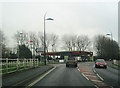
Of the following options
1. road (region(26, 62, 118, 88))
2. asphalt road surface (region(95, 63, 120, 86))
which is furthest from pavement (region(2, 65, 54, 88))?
asphalt road surface (region(95, 63, 120, 86))

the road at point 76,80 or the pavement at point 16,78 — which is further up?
the pavement at point 16,78

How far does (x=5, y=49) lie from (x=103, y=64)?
1253 inches

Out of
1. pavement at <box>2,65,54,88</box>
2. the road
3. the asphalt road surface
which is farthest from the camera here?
the asphalt road surface

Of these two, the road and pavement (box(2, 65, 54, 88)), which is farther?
the road

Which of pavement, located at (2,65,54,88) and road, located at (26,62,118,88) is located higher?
pavement, located at (2,65,54,88)

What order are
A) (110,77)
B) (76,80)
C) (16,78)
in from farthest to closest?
(110,77) → (76,80) → (16,78)

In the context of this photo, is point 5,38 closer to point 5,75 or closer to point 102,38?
point 5,75

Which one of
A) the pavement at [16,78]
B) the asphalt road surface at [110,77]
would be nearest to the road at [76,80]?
the asphalt road surface at [110,77]

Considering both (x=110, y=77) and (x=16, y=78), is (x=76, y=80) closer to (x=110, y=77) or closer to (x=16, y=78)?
(x=110, y=77)

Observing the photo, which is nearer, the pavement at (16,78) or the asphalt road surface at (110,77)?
the pavement at (16,78)

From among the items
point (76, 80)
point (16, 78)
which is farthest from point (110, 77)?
point (16, 78)

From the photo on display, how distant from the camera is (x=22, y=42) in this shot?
62156 millimetres

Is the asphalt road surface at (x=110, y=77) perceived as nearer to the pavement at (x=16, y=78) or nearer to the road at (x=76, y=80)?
the road at (x=76, y=80)

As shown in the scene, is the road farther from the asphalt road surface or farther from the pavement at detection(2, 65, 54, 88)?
the pavement at detection(2, 65, 54, 88)
